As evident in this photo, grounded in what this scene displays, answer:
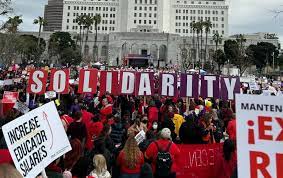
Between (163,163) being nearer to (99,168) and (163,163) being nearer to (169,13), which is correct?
(99,168)

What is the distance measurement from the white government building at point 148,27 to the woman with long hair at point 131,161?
104 meters

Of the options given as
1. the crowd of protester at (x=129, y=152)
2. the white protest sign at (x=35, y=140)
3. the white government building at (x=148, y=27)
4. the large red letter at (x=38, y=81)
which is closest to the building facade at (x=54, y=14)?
the white government building at (x=148, y=27)

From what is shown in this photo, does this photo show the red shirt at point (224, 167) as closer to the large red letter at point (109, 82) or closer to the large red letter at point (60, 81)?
the large red letter at point (109, 82)

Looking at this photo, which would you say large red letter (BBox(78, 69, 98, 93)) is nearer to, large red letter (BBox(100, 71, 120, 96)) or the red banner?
large red letter (BBox(100, 71, 120, 96))

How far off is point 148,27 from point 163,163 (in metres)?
126

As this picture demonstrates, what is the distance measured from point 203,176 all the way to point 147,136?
1.45 metres

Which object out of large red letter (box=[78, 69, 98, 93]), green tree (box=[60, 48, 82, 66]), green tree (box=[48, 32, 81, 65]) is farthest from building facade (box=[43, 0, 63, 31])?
large red letter (box=[78, 69, 98, 93])

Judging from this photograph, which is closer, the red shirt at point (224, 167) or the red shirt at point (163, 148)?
the red shirt at point (163, 148)

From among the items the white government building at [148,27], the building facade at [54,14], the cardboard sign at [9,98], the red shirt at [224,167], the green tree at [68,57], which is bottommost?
the red shirt at [224,167]

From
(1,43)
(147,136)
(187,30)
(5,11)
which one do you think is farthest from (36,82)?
(187,30)

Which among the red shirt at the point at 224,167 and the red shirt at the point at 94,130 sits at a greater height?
the red shirt at the point at 94,130

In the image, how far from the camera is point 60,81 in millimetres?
13570

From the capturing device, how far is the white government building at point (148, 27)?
398ft

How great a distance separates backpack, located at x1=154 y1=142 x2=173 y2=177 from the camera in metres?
6.48
